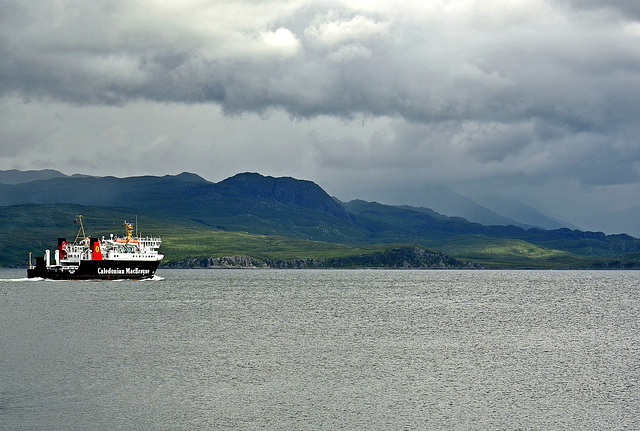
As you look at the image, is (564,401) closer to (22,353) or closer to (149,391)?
(149,391)

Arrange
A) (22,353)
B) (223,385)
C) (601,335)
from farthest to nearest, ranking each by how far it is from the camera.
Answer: (601,335) → (22,353) → (223,385)

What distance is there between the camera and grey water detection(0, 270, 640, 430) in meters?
45.7

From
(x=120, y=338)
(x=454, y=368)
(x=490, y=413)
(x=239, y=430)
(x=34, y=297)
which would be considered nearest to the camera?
(x=239, y=430)

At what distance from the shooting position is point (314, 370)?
62.8 meters

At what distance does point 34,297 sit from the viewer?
156m

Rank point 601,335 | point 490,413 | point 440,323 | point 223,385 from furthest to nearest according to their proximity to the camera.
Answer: point 440,323 → point 601,335 → point 223,385 → point 490,413

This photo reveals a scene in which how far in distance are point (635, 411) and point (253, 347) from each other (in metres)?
43.0

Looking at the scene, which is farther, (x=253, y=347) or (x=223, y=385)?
(x=253, y=347)

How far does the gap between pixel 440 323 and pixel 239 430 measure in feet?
227

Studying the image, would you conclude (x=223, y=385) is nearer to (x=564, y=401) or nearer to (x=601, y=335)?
(x=564, y=401)

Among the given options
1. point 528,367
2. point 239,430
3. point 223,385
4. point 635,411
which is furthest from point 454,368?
point 239,430

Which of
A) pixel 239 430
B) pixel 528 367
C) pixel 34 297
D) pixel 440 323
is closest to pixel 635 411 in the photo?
pixel 528 367

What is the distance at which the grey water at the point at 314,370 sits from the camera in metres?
45.7

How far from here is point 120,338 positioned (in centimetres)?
8469
